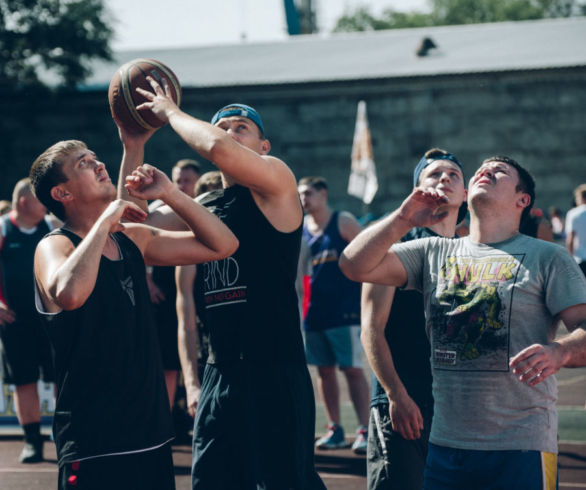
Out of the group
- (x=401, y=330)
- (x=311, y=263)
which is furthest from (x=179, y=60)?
(x=401, y=330)

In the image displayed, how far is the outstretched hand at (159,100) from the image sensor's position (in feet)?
12.4

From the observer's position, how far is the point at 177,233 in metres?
3.82

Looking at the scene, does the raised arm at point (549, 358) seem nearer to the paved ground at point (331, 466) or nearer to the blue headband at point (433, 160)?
the blue headband at point (433, 160)

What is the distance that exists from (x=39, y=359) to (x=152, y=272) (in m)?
1.24

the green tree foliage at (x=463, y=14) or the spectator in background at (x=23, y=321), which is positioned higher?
the green tree foliage at (x=463, y=14)

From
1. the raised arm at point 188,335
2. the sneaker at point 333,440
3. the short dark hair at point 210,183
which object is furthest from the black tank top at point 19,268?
the sneaker at point 333,440

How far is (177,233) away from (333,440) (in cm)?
419

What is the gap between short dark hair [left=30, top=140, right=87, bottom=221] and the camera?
366cm

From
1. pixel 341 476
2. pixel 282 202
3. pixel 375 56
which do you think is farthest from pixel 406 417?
pixel 375 56

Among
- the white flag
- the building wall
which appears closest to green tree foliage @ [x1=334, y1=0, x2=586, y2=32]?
the building wall

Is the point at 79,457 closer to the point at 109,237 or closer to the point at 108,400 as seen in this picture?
the point at 108,400

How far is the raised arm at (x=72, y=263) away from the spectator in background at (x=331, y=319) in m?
4.41

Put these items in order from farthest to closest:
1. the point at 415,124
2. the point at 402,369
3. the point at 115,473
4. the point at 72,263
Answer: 1. the point at 415,124
2. the point at 402,369
3. the point at 115,473
4. the point at 72,263

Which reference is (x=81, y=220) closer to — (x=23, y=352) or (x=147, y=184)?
(x=147, y=184)
